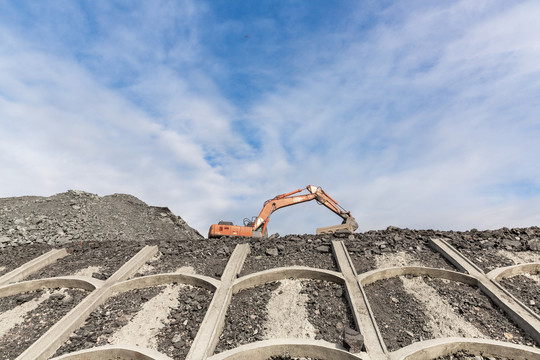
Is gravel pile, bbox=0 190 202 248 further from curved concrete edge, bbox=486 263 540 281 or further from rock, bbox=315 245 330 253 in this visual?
curved concrete edge, bbox=486 263 540 281

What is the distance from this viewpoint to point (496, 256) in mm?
7613

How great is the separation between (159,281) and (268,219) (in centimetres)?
785

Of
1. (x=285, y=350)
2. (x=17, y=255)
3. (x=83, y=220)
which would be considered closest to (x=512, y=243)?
(x=285, y=350)

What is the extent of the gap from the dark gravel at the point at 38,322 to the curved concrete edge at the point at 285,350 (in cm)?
353

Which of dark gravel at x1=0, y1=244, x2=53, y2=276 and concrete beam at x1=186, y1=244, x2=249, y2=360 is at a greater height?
dark gravel at x1=0, y1=244, x2=53, y2=276

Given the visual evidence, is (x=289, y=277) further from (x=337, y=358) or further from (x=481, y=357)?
(x=481, y=357)

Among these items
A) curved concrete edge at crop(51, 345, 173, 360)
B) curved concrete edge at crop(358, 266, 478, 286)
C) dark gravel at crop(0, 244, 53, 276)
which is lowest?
curved concrete edge at crop(51, 345, 173, 360)

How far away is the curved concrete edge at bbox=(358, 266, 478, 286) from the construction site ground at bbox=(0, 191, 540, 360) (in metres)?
0.02

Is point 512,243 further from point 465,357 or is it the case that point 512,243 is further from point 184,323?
point 184,323

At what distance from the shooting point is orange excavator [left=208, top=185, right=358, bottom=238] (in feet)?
43.8

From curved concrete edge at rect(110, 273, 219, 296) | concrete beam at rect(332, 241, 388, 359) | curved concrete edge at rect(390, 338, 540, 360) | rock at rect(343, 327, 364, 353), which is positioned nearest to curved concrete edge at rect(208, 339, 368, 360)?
rock at rect(343, 327, 364, 353)

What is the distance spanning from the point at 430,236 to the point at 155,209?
1630cm

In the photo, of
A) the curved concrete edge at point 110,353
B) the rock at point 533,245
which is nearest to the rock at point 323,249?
the curved concrete edge at point 110,353

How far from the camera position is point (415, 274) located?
22.6 feet
